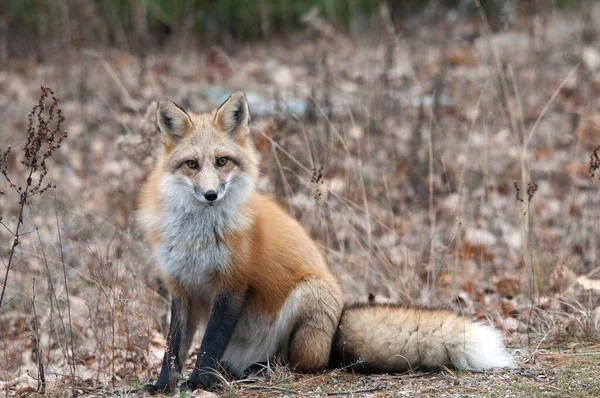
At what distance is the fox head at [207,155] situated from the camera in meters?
4.08

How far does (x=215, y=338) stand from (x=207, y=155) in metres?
1.08

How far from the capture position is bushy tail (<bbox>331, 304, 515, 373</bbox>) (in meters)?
4.02

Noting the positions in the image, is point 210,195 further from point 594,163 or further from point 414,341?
point 594,163

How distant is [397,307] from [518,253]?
2.81 m

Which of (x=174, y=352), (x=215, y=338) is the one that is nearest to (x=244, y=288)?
(x=215, y=338)

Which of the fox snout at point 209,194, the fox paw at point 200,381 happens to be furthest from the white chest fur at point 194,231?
the fox paw at point 200,381

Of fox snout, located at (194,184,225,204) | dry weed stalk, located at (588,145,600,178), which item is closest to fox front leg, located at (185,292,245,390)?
fox snout, located at (194,184,225,204)

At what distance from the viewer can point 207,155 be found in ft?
13.5

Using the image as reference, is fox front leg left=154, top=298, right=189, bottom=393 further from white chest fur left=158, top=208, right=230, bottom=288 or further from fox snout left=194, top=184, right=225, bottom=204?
fox snout left=194, top=184, right=225, bottom=204

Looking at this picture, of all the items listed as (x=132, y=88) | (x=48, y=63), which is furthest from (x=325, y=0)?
(x=48, y=63)

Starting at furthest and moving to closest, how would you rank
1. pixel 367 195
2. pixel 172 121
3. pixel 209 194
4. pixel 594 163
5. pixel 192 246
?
pixel 367 195
pixel 594 163
pixel 172 121
pixel 192 246
pixel 209 194

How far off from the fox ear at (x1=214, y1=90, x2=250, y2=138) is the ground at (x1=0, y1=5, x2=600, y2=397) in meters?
0.81

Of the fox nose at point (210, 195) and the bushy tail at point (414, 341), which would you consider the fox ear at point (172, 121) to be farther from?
the bushy tail at point (414, 341)

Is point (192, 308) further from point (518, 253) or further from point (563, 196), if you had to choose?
point (563, 196)
